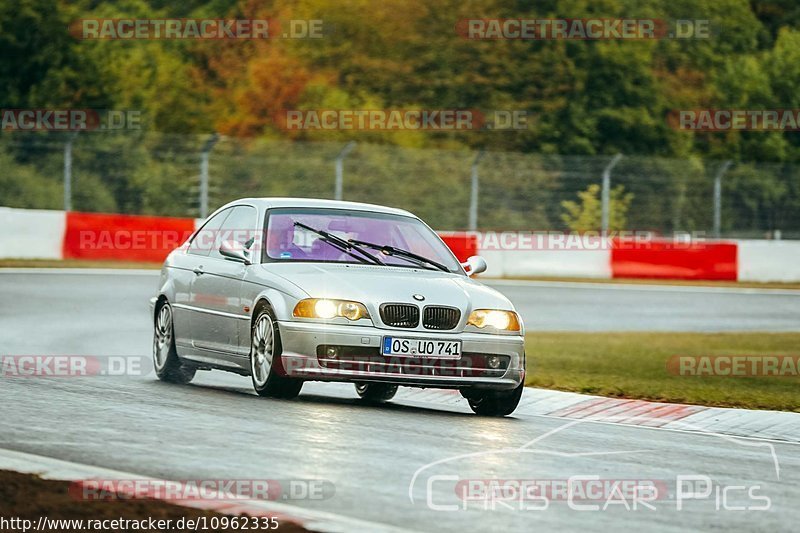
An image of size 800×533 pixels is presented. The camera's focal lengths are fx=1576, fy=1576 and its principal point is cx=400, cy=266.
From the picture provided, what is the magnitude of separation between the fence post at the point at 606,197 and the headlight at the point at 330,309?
2310cm

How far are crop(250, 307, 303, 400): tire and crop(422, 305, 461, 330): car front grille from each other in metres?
0.95

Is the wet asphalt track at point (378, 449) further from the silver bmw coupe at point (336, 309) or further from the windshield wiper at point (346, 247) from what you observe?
the windshield wiper at point (346, 247)

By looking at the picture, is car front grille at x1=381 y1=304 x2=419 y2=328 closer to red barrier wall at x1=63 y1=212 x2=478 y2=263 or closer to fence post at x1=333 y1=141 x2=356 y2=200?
red barrier wall at x1=63 y1=212 x2=478 y2=263

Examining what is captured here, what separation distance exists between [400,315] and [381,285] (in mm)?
281

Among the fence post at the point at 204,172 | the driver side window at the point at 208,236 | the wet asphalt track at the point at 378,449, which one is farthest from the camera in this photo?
the fence post at the point at 204,172

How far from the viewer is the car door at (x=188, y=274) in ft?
39.6

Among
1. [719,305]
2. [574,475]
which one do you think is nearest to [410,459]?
[574,475]

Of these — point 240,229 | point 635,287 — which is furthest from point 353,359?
point 635,287

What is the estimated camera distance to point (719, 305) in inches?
1033

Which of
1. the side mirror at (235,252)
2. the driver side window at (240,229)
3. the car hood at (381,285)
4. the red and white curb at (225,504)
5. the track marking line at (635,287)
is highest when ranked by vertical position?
the driver side window at (240,229)

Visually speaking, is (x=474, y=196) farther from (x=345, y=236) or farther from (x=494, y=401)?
(x=494, y=401)

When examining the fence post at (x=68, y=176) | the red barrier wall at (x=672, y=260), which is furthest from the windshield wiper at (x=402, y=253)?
the red barrier wall at (x=672, y=260)

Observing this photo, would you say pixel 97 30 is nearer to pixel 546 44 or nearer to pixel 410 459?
pixel 546 44

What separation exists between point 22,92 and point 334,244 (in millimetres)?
36472
